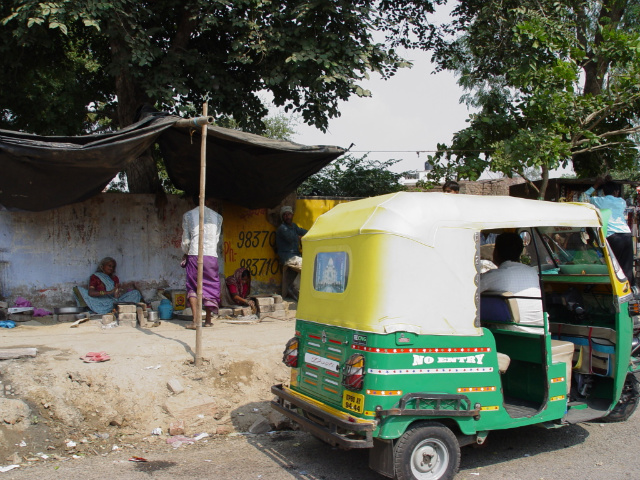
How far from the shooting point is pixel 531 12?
34.9 ft

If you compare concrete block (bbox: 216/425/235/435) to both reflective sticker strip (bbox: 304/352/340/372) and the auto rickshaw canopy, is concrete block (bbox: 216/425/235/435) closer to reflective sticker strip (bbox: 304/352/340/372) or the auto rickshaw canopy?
reflective sticker strip (bbox: 304/352/340/372)

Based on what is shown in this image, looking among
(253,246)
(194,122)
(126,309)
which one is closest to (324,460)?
(194,122)

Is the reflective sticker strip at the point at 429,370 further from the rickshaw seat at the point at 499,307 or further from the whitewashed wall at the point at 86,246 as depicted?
the whitewashed wall at the point at 86,246

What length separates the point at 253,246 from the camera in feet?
32.9

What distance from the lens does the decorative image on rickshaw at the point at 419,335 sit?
385 centimetres

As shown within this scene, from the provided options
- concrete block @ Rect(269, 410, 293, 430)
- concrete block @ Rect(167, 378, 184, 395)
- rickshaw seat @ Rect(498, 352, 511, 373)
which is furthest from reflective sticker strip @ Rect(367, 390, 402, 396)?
concrete block @ Rect(167, 378, 184, 395)

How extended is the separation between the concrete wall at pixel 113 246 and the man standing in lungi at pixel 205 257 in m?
1.55

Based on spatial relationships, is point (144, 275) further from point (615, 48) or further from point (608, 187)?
point (615, 48)

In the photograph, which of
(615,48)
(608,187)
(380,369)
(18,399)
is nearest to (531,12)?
(615,48)

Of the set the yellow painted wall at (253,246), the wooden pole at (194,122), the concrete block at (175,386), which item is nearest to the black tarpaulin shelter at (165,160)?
the wooden pole at (194,122)

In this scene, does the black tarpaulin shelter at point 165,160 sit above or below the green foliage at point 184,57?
below

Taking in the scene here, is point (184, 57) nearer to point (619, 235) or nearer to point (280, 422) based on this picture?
point (280, 422)

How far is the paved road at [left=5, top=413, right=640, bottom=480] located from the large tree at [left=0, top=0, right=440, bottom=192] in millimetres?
5334

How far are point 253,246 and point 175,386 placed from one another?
4.36 metres
